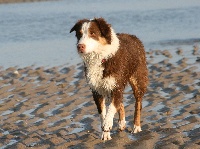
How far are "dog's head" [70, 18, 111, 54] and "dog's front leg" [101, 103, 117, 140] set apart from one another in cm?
90

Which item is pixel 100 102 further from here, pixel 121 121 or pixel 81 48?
pixel 81 48

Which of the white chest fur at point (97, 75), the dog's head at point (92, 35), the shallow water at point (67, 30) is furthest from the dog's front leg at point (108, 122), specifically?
the shallow water at point (67, 30)

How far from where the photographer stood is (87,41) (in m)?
7.55

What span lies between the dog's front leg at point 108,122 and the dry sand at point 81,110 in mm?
119

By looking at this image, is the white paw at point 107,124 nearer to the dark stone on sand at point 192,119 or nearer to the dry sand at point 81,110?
the dry sand at point 81,110

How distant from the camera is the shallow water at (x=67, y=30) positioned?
18497mm

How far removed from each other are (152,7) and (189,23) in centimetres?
1098

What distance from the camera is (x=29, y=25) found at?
28953 mm

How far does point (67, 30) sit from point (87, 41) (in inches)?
732

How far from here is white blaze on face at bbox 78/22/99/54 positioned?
297 inches

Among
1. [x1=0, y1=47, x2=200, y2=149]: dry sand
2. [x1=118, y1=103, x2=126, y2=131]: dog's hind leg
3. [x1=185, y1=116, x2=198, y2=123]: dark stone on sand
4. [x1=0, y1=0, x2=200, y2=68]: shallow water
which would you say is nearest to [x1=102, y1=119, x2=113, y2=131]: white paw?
[x1=0, y1=47, x2=200, y2=149]: dry sand

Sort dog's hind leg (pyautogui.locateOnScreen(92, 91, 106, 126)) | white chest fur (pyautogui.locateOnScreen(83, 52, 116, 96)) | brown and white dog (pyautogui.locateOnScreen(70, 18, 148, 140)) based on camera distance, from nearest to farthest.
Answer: brown and white dog (pyautogui.locateOnScreen(70, 18, 148, 140))
white chest fur (pyautogui.locateOnScreen(83, 52, 116, 96))
dog's hind leg (pyautogui.locateOnScreen(92, 91, 106, 126))

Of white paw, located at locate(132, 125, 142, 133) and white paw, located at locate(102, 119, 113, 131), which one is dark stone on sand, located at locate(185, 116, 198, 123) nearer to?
white paw, located at locate(132, 125, 142, 133)

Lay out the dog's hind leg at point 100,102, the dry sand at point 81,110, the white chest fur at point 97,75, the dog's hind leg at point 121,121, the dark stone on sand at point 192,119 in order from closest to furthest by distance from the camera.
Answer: the white chest fur at point 97,75, the dry sand at point 81,110, the dog's hind leg at point 100,102, the dog's hind leg at point 121,121, the dark stone on sand at point 192,119
